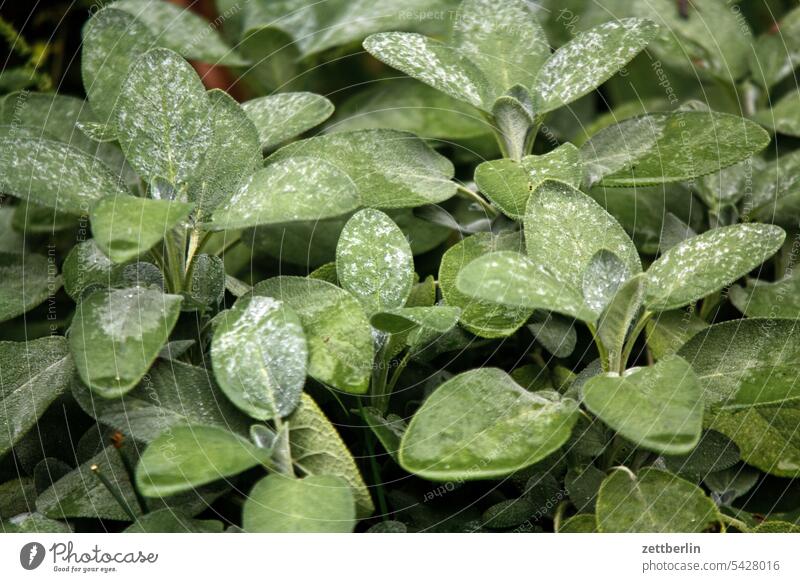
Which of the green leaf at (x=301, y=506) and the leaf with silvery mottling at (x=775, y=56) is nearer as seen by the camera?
the green leaf at (x=301, y=506)

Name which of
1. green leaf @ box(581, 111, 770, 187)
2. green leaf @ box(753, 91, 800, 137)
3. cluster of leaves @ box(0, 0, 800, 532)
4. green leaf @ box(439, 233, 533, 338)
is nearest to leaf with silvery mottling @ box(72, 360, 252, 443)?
cluster of leaves @ box(0, 0, 800, 532)

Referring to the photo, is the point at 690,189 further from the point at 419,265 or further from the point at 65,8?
the point at 65,8

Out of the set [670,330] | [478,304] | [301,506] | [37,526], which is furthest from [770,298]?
[37,526]

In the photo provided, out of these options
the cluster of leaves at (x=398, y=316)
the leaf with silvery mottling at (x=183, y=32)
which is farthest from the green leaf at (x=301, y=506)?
the leaf with silvery mottling at (x=183, y=32)

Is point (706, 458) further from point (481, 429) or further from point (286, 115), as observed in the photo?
point (286, 115)

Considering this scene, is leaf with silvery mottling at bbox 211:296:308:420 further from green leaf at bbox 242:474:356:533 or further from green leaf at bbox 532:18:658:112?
green leaf at bbox 532:18:658:112

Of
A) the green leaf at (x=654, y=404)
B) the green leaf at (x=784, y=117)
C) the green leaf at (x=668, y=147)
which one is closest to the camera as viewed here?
the green leaf at (x=654, y=404)

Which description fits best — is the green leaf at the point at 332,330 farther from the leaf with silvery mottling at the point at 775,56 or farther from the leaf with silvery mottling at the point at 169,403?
the leaf with silvery mottling at the point at 775,56
